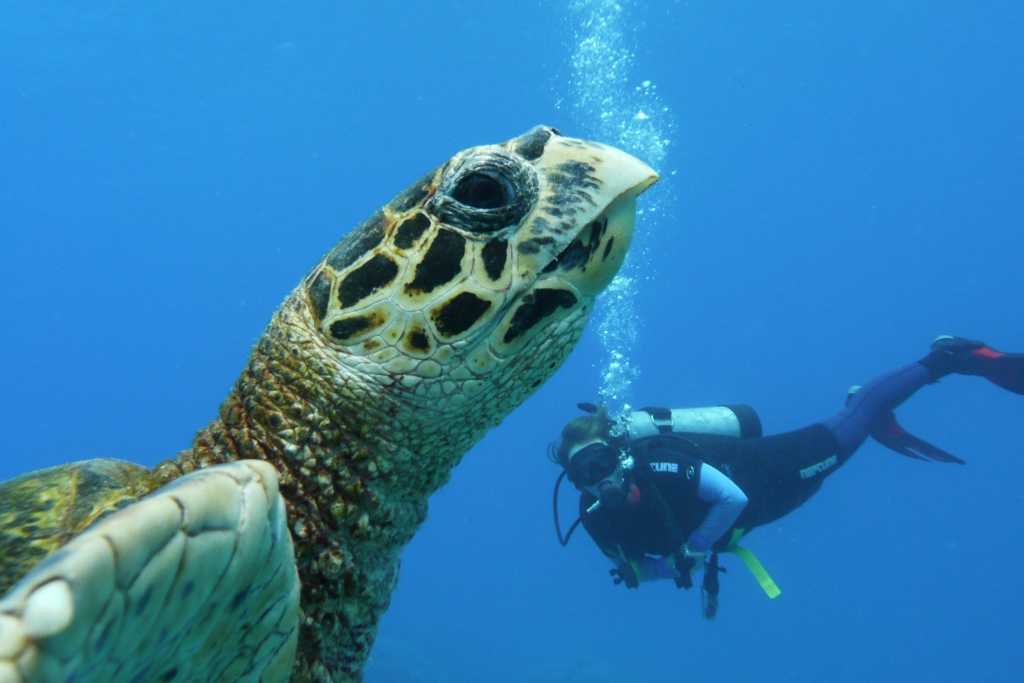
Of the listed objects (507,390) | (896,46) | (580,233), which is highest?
(896,46)

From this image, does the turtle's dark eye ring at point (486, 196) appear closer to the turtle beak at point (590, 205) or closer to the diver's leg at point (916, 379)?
the turtle beak at point (590, 205)

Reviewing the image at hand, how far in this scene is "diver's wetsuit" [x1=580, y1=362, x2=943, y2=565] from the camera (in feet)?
21.5

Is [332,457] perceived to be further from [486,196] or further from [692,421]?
[692,421]

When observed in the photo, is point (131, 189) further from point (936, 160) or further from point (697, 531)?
point (936, 160)

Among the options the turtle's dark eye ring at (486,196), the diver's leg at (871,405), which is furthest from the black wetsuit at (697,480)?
the turtle's dark eye ring at (486,196)

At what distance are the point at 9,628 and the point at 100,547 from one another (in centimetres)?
9

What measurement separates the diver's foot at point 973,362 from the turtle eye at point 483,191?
8.61m

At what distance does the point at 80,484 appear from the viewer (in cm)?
132

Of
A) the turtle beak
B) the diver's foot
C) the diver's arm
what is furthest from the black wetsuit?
the turtle beak

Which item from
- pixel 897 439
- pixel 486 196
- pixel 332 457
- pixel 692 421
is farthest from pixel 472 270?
pixel 897 439

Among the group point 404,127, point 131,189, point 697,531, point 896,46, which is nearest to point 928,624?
point 896,46

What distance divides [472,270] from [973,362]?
29.7 ft

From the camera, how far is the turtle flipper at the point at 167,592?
1.92 ft

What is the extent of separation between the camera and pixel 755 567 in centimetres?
650
